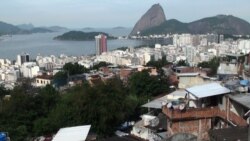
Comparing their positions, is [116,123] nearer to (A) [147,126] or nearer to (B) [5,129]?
(A) [147,126]

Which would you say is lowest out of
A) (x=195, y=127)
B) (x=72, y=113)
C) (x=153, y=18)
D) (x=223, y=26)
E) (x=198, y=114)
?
(x=72, y=113)

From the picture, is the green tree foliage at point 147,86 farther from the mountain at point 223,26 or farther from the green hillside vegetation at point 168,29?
the green hillside vegetation at point 168,29

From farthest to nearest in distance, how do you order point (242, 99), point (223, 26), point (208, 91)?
point (223, 26)
point (208, 91)
point (242, 99)

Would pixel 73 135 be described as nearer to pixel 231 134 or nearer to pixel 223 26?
pixel 231 134

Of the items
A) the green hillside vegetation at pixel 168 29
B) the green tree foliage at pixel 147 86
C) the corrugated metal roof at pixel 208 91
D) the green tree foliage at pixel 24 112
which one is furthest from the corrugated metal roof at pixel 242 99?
the green hillside vegetation at pixel 168 29

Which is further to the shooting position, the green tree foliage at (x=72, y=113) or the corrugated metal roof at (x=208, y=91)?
the green tree foliage at (x=72, y=113)

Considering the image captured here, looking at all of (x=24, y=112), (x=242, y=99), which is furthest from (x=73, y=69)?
(x=242, y=99)

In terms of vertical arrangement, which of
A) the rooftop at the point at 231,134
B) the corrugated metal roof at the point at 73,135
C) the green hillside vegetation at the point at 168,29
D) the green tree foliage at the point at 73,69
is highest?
the green hillside vegetation at the point at 168,29
